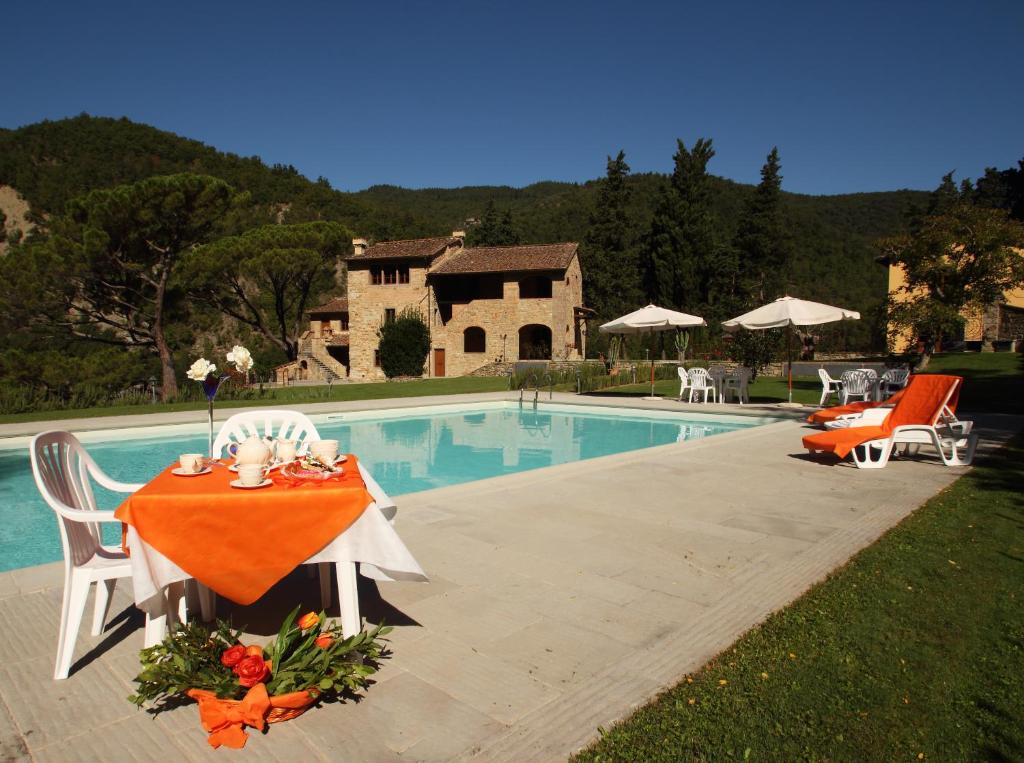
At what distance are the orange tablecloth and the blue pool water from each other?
367 cm

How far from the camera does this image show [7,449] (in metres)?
9.06

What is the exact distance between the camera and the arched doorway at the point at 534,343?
101 feet

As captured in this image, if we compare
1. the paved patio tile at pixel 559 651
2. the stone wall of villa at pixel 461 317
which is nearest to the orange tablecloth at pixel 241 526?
the paved patio tile at pixel 559 651

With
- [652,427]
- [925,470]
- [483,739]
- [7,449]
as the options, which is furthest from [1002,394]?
[7,449]

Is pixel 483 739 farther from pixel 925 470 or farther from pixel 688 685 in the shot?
pixel 925 470

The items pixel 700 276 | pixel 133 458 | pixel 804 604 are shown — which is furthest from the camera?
pixel 700 276

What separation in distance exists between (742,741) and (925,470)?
5665 mm

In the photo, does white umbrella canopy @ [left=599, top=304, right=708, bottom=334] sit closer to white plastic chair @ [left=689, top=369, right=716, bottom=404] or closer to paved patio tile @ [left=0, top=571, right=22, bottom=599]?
white plastic chair @ [left=689, top=369, right=716, bottom=404]

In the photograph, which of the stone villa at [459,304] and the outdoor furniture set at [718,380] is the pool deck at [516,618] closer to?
the outdoor furniture set at [718,380]

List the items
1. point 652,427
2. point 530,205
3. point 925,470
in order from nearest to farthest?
point 925,470, point 652,427, point 530,205

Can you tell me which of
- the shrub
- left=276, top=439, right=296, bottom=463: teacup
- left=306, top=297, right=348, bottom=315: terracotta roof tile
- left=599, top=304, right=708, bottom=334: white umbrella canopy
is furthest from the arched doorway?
left=276, top=439, right=296, bottom=463: teacup

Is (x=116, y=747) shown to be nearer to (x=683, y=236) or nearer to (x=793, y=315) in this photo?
(x=793, y=315)

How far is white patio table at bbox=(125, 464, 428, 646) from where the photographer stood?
93.4 inches

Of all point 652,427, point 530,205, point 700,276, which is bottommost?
point 652,427
